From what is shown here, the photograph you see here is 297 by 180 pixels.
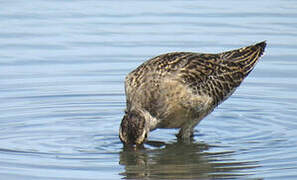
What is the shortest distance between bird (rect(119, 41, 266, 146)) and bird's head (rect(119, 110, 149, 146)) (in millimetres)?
114

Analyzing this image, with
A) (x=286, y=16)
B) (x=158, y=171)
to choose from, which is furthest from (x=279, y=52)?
(x=158, y=171)

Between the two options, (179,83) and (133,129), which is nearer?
(133,129)

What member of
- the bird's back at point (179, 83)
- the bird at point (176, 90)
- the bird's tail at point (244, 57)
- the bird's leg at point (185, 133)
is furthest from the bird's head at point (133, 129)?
the bird's tail at point (244, 57)

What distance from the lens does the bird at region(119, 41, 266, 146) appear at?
43.0 ft

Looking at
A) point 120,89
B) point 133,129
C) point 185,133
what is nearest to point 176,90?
point 185,133

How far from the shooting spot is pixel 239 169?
38.1 ft

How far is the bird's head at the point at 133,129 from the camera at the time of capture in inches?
481

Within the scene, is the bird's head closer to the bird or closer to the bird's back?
the bird

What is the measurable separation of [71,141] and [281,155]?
9.64 ft

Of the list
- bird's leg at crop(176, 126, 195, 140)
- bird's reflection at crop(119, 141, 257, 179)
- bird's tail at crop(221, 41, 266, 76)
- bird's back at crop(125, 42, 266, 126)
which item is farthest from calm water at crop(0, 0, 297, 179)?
bird's tail at crop(221, 41, 266, 76)

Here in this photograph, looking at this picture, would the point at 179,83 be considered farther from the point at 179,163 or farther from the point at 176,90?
the point at 179,163

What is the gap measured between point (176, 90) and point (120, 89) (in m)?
2.92

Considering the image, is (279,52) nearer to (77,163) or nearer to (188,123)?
(188,123)

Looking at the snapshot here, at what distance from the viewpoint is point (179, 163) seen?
12234 mm
